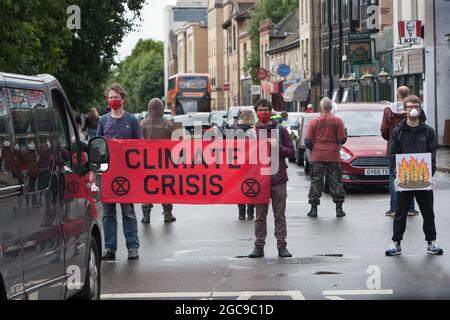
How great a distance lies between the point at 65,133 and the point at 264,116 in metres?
4.81

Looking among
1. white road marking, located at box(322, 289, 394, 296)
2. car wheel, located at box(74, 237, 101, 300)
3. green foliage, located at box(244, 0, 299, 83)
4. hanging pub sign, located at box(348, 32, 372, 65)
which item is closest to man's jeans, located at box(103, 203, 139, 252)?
car wheel, located at box(74, 237, 101, 300)

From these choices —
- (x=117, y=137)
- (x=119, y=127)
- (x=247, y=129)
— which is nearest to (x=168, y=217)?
(x=247, y=129)

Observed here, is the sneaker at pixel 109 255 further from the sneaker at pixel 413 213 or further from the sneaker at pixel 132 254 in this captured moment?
the sneaker at pixel 413 213

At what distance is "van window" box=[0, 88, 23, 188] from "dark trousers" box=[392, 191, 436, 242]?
22.7ft

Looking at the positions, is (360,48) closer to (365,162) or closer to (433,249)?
(365,162)

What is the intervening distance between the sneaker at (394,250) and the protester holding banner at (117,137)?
2.88 meters

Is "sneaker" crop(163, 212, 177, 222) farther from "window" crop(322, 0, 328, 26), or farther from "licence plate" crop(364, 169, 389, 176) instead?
"window" crop(322, 0, 328, 26)

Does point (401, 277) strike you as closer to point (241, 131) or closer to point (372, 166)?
point (241, 131)

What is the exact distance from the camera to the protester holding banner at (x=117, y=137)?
14.0m

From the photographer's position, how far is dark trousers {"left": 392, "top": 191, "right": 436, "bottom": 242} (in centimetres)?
1373

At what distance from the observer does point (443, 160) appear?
35438 millimetres

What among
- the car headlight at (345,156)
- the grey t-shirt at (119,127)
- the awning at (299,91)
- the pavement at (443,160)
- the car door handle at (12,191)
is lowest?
the pavement at (443,160)

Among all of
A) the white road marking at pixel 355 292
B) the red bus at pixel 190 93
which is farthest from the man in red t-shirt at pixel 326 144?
the red bus at pixel 190 93

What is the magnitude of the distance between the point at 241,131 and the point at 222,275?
5.89 meters
